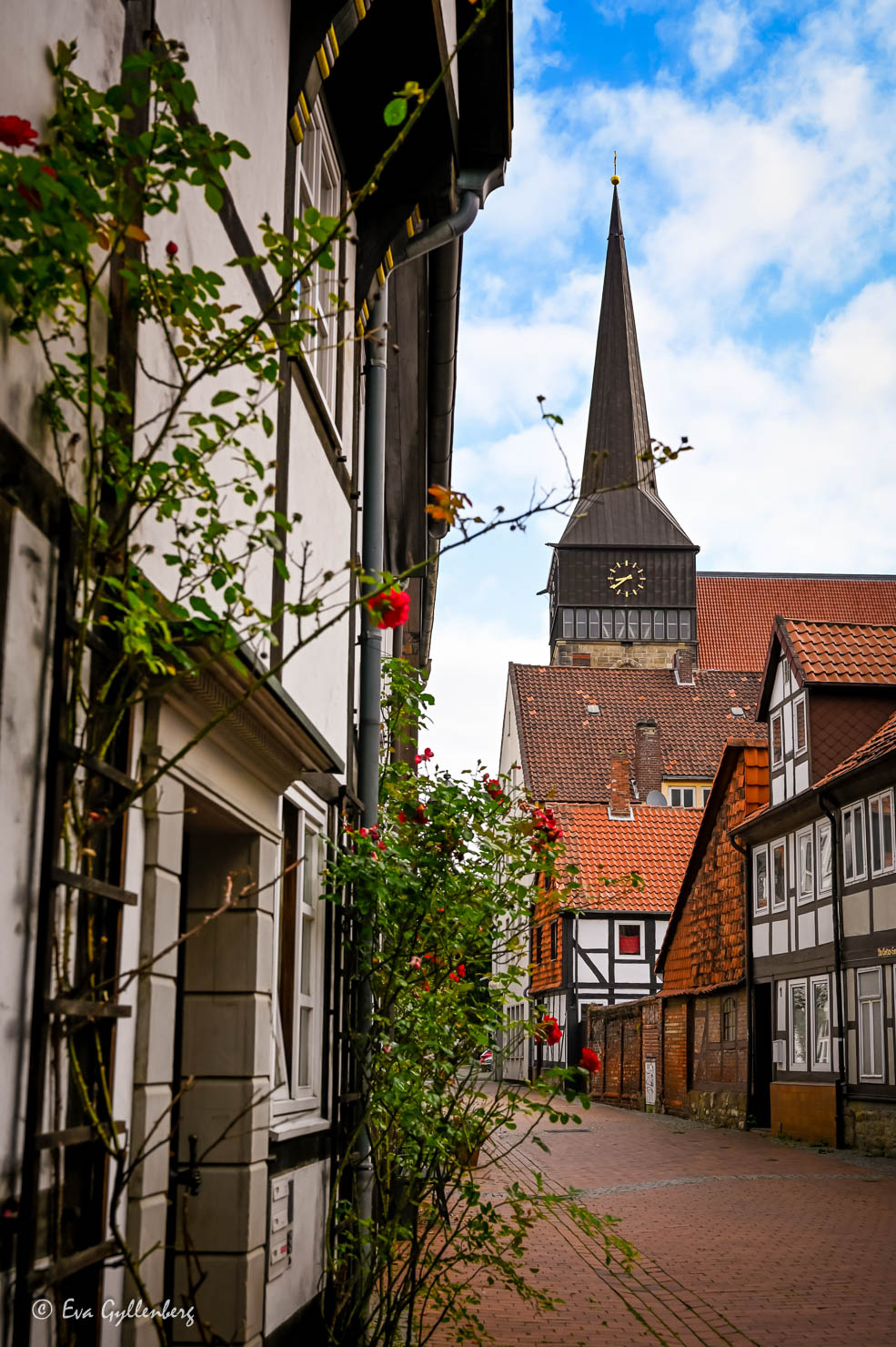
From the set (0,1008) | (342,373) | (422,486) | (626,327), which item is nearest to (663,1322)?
(342,373)

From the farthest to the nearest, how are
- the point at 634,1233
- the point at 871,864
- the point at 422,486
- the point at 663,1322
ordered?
1. the point at 871,864
2. the point at 422,486
3. the point at 634,1233
4. the point at 663,1322

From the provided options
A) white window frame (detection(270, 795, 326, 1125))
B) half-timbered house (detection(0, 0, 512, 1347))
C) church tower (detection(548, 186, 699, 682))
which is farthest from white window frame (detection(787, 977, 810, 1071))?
church tower (detection(548, 186, 699, 682))

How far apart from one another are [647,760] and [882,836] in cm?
2826

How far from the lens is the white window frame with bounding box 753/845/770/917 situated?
23125 mm

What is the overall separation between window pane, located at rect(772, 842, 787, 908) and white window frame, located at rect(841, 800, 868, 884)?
2750 millimetres

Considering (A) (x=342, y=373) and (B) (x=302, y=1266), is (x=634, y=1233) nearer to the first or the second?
(B) (x=302, y=1266)

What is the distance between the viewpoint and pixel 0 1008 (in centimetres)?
271

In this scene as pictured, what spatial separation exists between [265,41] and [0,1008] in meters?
3.83

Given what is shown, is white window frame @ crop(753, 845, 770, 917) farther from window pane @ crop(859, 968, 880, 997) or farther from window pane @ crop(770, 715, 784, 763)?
window pane @ crop(859, 968, 880, 997)

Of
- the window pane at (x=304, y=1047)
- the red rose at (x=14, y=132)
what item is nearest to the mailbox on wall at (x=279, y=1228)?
the window pane at (x=304, y=1047)

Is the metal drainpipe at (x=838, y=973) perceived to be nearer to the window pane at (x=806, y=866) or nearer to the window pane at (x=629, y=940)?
the window pane at (x=806, y=866)

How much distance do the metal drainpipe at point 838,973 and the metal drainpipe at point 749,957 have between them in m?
3.40

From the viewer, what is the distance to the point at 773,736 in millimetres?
22859

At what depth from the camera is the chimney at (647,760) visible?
151 feet
